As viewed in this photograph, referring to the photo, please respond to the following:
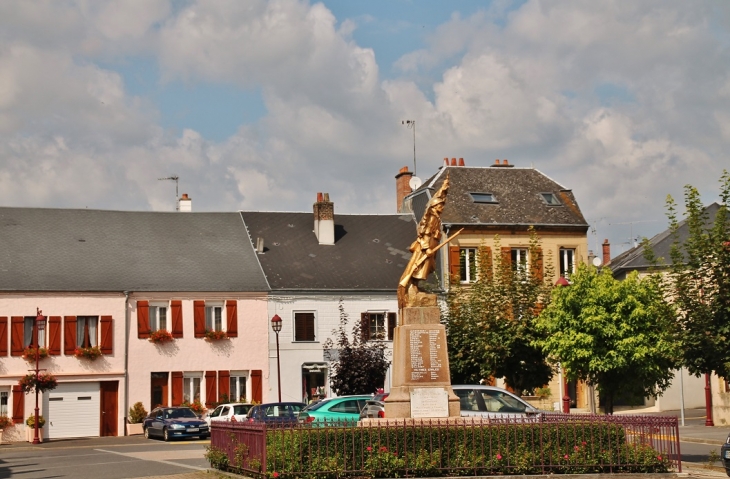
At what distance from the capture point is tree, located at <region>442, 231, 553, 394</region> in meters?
34.7

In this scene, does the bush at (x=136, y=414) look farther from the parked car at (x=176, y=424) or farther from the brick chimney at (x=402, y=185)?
the brick chimney at (x=402, y=185)

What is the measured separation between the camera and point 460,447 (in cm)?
1886

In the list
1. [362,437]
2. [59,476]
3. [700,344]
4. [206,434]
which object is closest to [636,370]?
[700,344]

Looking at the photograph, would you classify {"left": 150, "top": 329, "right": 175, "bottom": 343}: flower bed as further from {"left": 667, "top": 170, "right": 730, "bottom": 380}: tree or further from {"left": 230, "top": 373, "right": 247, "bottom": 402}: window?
{"left": 667, "top": 170, "right": 730, "bottom": 380}: tree

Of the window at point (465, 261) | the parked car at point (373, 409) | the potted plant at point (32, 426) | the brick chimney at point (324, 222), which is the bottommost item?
the potted plant at point (32, 426)

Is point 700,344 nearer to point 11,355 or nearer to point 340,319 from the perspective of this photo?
point 340,319

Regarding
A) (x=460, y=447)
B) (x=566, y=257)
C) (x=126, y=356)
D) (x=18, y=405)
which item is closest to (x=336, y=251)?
(x=566, y=257)

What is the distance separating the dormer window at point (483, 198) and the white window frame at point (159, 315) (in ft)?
48.7

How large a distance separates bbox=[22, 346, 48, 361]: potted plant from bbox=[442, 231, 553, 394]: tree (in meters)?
15.8

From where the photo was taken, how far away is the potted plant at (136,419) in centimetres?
4147

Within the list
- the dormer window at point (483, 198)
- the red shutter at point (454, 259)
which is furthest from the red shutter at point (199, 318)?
the dormer window at point (483, 198)

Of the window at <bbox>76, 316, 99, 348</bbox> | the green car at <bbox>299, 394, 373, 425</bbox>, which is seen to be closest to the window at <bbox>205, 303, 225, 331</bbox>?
the window at <bbox>76, 316, 99, 348</bbox>

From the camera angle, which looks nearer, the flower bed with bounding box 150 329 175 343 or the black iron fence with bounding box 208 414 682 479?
the black iron fence with bounding box 208 414 682 479

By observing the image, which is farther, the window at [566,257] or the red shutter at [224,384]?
the window at [566,257]
